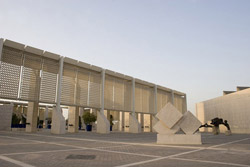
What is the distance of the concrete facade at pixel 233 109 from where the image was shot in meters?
37.9

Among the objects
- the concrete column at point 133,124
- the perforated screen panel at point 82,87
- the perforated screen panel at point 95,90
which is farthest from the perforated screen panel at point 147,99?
the perforated screen panel at point 82,87

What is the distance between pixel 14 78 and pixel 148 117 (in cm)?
2738

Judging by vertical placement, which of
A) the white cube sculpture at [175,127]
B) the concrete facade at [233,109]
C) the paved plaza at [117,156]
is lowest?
the paved plaza at [117,156]

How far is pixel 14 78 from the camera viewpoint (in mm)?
20641

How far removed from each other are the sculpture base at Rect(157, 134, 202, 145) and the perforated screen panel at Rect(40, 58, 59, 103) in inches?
607

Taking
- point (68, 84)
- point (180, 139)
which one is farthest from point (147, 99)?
point (180, 139)

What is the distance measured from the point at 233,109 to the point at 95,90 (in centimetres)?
2962

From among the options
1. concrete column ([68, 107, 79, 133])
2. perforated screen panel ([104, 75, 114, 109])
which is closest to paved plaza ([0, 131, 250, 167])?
concrete column ([68, 107, 79, 133])

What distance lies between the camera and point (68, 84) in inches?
985

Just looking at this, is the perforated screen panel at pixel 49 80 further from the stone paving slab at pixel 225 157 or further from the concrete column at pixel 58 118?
the stone paving slab at pixel 225 157

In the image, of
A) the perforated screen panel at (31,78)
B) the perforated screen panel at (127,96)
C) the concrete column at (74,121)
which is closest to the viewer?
the perforated screen panel at (31,78)

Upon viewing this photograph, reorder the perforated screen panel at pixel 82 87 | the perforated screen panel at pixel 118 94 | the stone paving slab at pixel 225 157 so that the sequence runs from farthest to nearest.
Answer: the perforated screen panel at pixel 118 94, the perforated screen panel at pixel 82 87, the stone paving slab at pixel 225 157

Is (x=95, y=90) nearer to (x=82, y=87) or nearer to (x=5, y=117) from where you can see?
(x=82, y=87)

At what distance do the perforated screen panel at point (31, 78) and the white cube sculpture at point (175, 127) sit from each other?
50.6 ft
